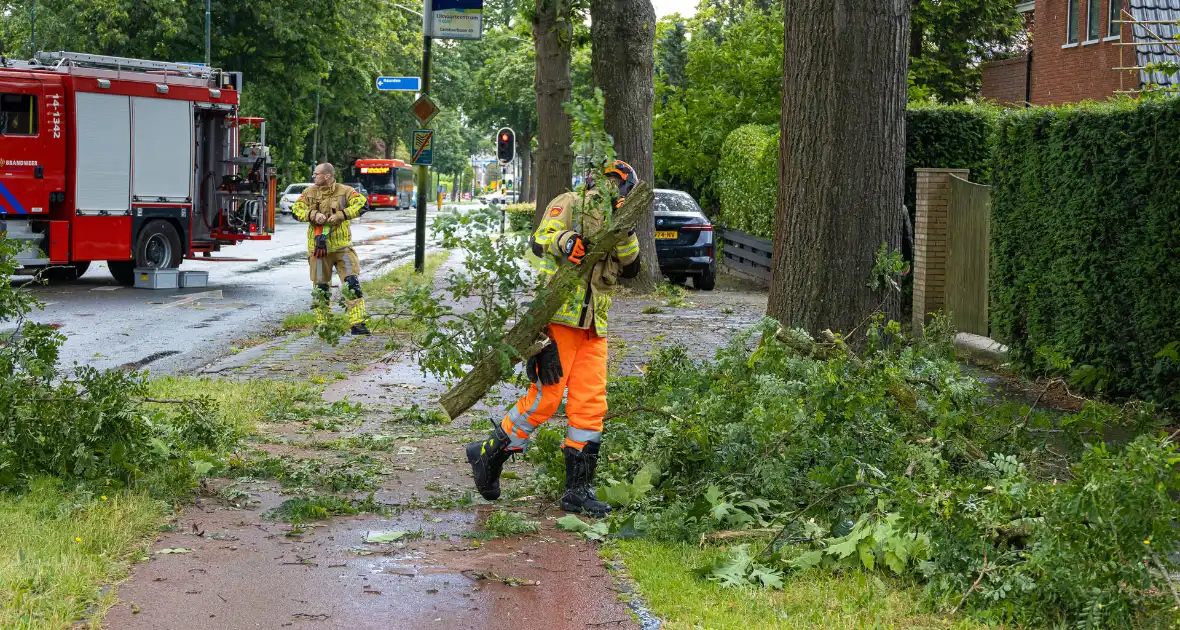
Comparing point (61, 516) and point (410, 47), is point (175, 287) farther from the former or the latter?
point (410, 47)

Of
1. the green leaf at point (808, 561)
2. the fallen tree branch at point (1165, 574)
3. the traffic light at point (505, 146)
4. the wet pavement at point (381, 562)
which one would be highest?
the traffic light at point (505, 146)

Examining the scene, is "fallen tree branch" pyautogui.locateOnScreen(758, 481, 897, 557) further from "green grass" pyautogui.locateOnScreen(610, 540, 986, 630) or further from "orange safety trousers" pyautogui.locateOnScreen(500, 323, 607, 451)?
"orange safety trousers" pyautogui.locateOnScreen(500, 323, 607, 451)

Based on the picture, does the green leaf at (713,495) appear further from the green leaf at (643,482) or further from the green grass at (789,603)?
the green grass at (789,603)

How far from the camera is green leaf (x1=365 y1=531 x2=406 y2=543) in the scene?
5.62 m

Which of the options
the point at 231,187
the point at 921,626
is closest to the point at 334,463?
the point at 921,626

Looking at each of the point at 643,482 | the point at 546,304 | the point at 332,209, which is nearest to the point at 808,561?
the point at 643,482

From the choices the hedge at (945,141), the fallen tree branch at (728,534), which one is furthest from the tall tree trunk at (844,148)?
the hedge at (945,141)

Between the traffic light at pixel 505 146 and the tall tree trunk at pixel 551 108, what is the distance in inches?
481

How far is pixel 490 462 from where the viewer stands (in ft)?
20.6

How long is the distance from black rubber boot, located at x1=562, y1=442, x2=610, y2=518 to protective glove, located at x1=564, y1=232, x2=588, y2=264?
882mm

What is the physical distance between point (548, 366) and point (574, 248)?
569 mm

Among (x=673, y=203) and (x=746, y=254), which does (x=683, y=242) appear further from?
(x=746, y=254)

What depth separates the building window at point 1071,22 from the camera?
26719 millimetres

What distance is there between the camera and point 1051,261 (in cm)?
1028
